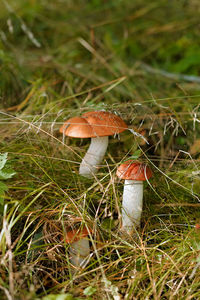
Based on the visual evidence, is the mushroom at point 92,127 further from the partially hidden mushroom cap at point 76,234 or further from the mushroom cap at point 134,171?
the partially hidden mushroom cap at point 76,234

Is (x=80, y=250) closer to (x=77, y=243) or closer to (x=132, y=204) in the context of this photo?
(x=77, y=243)

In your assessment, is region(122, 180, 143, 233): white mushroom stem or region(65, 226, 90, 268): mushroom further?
region(122, 180, 143, 233): white mushroom stem

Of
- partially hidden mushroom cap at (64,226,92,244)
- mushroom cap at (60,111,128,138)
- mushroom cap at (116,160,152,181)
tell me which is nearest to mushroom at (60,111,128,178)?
mushroom cap at (60,111,128,138)

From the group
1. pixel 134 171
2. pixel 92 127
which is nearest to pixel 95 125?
pixel 92 127

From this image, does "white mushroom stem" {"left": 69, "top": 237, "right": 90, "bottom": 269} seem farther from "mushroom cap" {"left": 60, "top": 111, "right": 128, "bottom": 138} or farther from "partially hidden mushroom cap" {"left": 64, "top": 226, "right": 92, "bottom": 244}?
"mushroom cap" {"left": 60, "top": 111, "right": 128, "bottom": 138}

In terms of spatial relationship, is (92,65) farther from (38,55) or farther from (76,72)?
(38,55)

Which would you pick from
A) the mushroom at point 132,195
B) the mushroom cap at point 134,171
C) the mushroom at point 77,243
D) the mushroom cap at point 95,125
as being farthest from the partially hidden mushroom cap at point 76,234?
the mushroom cap at point 95,125
